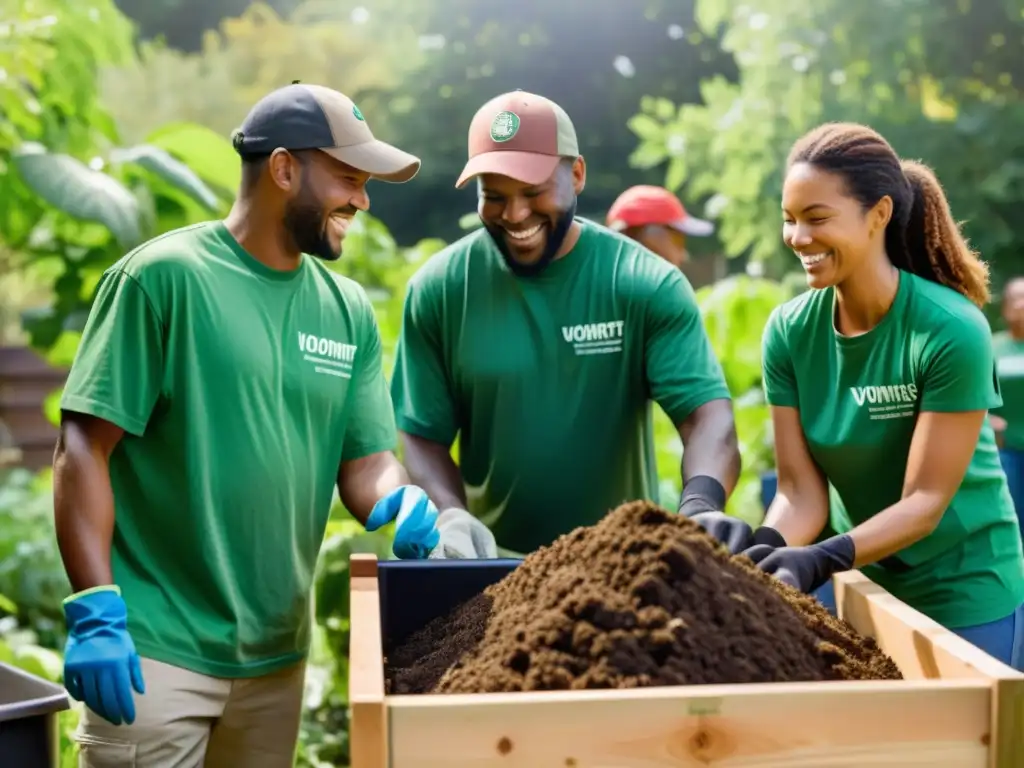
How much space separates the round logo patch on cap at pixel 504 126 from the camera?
284cm

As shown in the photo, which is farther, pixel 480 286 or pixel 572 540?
pixel 480 286

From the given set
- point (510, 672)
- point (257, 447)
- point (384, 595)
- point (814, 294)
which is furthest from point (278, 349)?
point (814, 294)

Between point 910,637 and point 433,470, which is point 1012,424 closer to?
point 433,470

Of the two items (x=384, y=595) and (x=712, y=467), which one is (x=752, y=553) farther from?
(x=384, y=595)

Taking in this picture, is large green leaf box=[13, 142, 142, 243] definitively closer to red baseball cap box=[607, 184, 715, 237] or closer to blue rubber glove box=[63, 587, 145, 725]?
red baseball cap box=[607, 184, 715, 237]

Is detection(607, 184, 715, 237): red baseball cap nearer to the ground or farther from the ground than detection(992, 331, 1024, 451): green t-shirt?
farther from the ground

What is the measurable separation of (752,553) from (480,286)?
0.94 metres

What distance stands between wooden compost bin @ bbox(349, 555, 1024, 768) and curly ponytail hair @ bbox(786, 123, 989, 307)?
1.15m

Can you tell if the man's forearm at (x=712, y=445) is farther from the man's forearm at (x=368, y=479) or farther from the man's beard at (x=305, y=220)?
the man's beard at (x=305, y=220)

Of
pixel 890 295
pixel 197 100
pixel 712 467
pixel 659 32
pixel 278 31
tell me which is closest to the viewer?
pixel 890 295

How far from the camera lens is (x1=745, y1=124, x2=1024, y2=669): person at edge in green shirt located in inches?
96.5

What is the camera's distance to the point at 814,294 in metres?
2.69

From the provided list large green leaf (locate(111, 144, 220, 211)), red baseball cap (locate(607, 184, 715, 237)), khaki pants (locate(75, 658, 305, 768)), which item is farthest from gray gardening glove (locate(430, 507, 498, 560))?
red baseball cap (locate(607, 184, 715, 237))

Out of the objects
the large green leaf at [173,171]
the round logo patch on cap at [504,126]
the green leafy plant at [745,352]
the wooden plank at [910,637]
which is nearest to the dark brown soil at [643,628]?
the wooden plank at [910,637]
